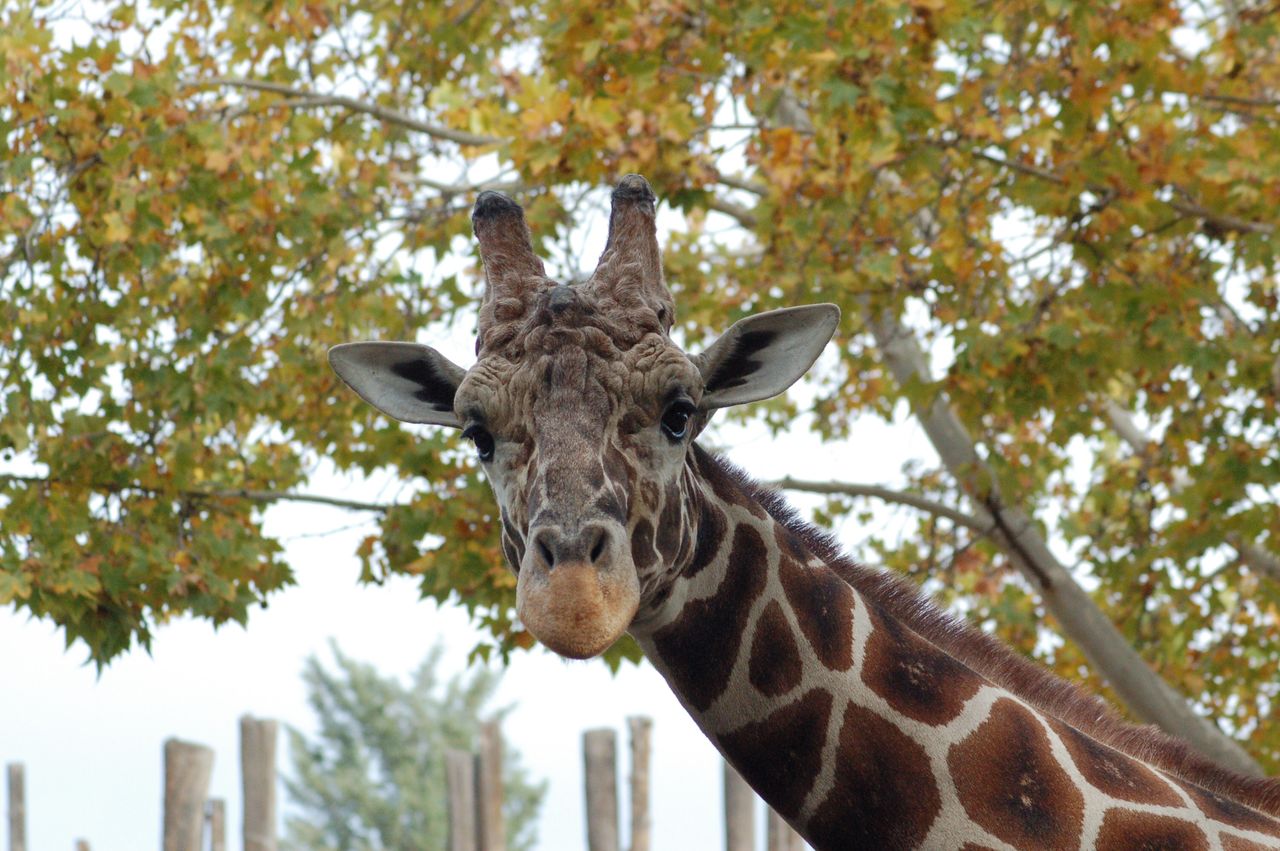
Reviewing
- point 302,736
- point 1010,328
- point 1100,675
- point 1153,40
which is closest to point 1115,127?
point 1153,40

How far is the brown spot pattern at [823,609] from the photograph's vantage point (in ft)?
11.5

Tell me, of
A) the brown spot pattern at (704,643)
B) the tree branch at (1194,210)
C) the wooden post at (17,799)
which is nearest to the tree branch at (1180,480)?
the tree branch at (1194,210)

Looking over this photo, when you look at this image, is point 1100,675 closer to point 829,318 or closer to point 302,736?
point 829,318

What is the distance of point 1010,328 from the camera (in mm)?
7953

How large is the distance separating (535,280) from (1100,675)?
6.44m

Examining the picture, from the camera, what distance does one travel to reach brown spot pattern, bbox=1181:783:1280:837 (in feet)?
11.6

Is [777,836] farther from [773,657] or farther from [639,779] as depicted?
[773,657]

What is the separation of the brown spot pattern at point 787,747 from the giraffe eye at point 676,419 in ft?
2.25

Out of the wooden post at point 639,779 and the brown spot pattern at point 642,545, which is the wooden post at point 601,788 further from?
the brown spot pattern at point 642,545

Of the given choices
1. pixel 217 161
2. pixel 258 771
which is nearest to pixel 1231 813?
pixel 217 161

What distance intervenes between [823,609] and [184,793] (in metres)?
10.8

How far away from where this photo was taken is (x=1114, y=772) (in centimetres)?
354

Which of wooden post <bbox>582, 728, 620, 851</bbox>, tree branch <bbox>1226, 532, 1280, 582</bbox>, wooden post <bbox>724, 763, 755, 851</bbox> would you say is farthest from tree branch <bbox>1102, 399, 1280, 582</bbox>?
wooden post <bbox>582, 728, 620, 851</bbox>

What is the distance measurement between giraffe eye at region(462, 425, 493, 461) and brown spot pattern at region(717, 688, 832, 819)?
849 millimetres
